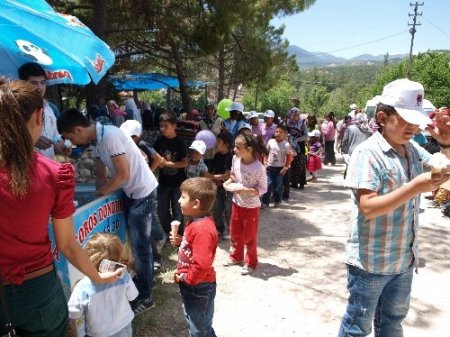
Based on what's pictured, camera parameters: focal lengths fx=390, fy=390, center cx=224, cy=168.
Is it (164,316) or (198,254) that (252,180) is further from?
(198,254)

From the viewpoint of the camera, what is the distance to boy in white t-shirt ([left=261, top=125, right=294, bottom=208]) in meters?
6.81

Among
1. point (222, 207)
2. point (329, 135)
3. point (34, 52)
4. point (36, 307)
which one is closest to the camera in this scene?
point (36, 307)

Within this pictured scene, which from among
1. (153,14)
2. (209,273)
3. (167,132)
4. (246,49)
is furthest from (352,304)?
(246,49)

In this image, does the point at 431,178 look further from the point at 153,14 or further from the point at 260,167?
the point at 153,14

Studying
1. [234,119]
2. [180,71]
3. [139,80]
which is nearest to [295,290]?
[234,119]

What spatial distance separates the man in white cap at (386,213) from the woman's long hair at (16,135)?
1485 millimetres

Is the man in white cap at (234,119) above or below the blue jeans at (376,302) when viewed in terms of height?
above

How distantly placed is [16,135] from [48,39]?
6.47 feet

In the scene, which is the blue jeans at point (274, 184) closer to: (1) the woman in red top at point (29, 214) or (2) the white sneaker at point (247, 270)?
(2) the white sneaker at point (247, 270)

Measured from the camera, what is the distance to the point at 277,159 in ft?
22.5

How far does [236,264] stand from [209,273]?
2178 millimetres

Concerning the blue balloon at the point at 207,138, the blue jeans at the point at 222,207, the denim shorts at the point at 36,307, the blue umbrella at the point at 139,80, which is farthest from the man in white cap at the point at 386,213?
the blue umbrella at the point at 139,80

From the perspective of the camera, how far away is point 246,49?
13172mm

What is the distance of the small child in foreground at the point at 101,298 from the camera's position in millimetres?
2168
